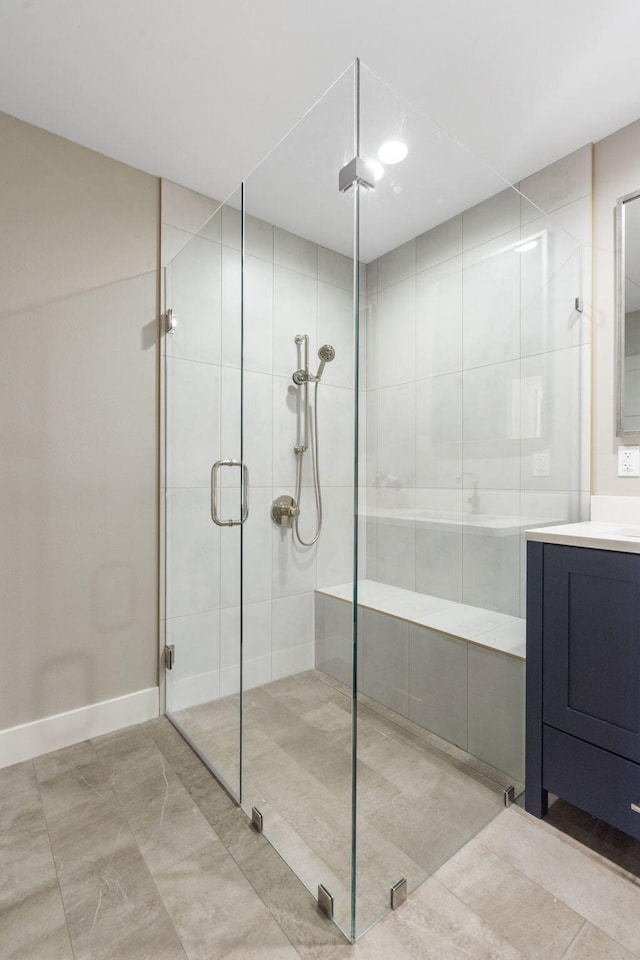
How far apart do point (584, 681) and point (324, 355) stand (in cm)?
120

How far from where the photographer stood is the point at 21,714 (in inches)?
72.2

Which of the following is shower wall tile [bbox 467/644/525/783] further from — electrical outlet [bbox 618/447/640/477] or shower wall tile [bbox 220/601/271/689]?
electrical outlet [bbox 618/447/640/477]

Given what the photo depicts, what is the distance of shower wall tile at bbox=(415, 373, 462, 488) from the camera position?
1.33m

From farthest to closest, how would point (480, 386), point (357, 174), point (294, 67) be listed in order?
point (294, 67) < point (480, 386) < point (357, 174)

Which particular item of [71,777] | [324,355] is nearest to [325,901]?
[71,777]

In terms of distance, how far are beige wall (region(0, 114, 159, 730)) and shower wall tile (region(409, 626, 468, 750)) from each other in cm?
135

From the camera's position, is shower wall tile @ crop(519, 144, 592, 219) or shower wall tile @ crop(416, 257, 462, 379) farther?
shower wall tile @ crop(519, 144, 592, 219)

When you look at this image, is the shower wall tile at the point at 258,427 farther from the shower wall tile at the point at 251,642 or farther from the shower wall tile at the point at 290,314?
the shower wall tile at the point at 251,642

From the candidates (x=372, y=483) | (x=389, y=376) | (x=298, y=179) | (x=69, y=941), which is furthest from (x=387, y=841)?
(x=298, y=179)

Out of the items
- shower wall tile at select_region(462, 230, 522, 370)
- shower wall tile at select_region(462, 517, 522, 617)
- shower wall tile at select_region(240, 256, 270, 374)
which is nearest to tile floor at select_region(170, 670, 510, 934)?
shower wall tile at select_region(462, 517, 522, 617)

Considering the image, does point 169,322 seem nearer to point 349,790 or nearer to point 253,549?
point 253,549

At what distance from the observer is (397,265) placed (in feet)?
4.09

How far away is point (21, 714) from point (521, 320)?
7.76 feet

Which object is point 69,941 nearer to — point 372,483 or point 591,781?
point 372,483
